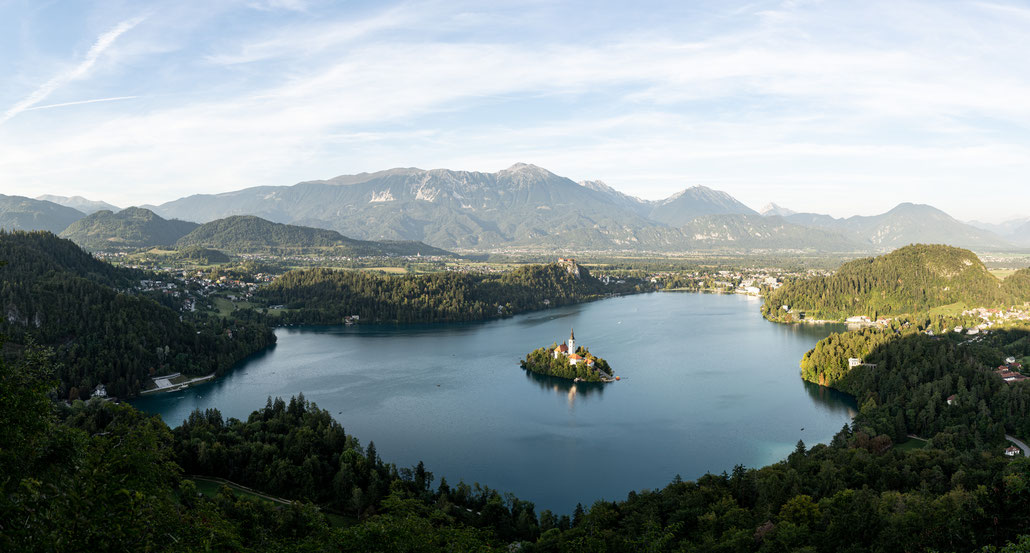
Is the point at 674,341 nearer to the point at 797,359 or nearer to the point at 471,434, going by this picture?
the point at 797,359

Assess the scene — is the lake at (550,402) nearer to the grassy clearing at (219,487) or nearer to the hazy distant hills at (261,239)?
the grassy clearing at (219,487)

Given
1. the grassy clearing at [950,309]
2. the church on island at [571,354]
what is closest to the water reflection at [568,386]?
the church on island at [571,354]

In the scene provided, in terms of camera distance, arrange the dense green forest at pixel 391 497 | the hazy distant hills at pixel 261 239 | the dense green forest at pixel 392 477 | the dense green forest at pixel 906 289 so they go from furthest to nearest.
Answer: the hazy distant hills at pixel 261 239, the dense green forest at pixel 906 289, the dense green forest at pixel 392 477, the dense green forest at pixel 391 497

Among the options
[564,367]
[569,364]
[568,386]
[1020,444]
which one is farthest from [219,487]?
[1020,444]

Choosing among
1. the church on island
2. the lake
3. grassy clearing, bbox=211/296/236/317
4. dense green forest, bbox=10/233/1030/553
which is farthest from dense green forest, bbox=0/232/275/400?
the church on island

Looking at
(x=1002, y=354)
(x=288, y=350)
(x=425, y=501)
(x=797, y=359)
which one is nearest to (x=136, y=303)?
(x=288, y=350)

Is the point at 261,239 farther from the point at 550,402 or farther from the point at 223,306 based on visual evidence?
the point at 550,402

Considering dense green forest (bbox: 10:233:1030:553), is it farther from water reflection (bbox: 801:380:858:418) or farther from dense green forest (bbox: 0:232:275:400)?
water reflection (bbox: 801:380:858:418)
